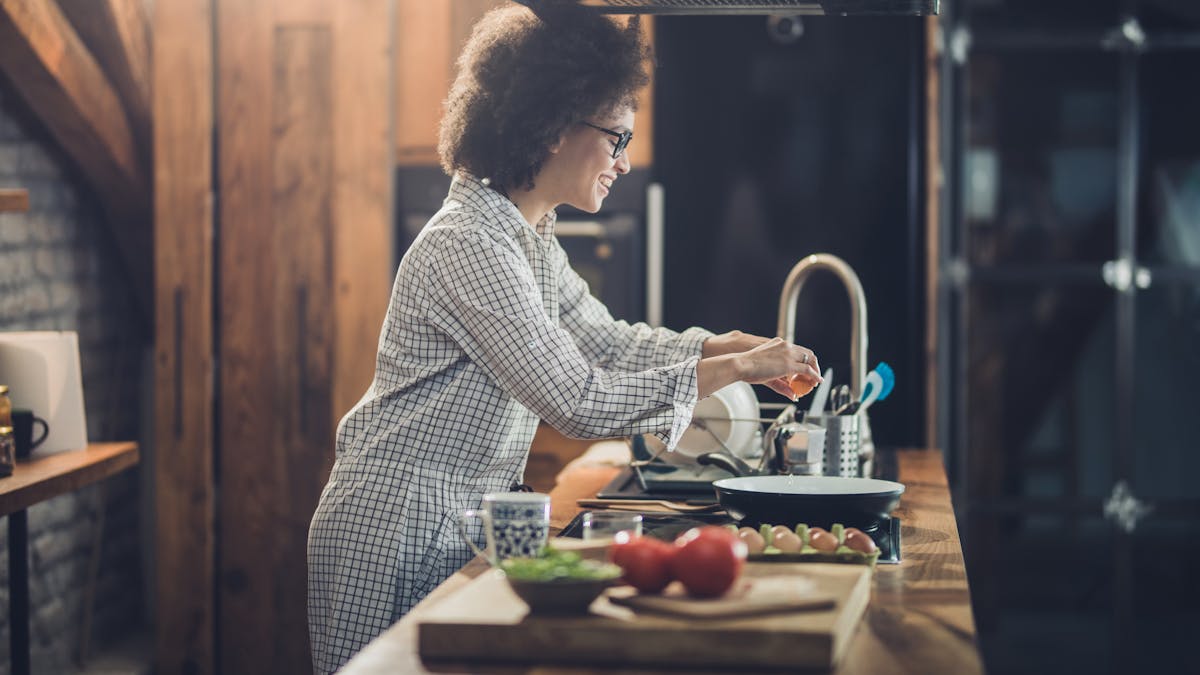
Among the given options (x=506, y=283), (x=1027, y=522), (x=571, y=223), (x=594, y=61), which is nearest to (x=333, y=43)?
(x=571, y=223)

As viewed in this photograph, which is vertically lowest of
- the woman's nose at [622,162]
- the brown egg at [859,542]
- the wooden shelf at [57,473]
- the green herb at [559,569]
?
the wooden shelf at [57,473]

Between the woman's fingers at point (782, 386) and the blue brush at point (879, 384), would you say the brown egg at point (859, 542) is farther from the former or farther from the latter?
the blue brush at point (879, 384)

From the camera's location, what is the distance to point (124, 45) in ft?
12.1

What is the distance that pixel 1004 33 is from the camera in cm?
429

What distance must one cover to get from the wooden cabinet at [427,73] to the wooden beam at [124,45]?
70 centimetres

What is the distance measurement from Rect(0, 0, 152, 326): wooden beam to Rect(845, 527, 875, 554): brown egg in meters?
2.45

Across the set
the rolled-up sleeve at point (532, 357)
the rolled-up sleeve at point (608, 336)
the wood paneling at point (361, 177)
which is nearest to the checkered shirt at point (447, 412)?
the rolled-up sleeve at point (532, 357)

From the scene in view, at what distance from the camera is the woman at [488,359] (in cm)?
182

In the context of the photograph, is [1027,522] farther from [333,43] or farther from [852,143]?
[333,43]

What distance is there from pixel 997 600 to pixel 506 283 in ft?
10.0

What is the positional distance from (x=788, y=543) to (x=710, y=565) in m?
0.35

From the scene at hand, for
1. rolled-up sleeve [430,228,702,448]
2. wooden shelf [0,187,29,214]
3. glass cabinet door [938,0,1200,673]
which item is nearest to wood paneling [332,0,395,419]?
wooden shelf [0,187,29,214]

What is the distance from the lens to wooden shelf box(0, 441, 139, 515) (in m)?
2.32

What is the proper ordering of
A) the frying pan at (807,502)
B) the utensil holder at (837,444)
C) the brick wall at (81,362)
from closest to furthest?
1. the frying pan at (807,502)
2. the utensil holder at (837,444)
3. the brick wall at (81,362)
